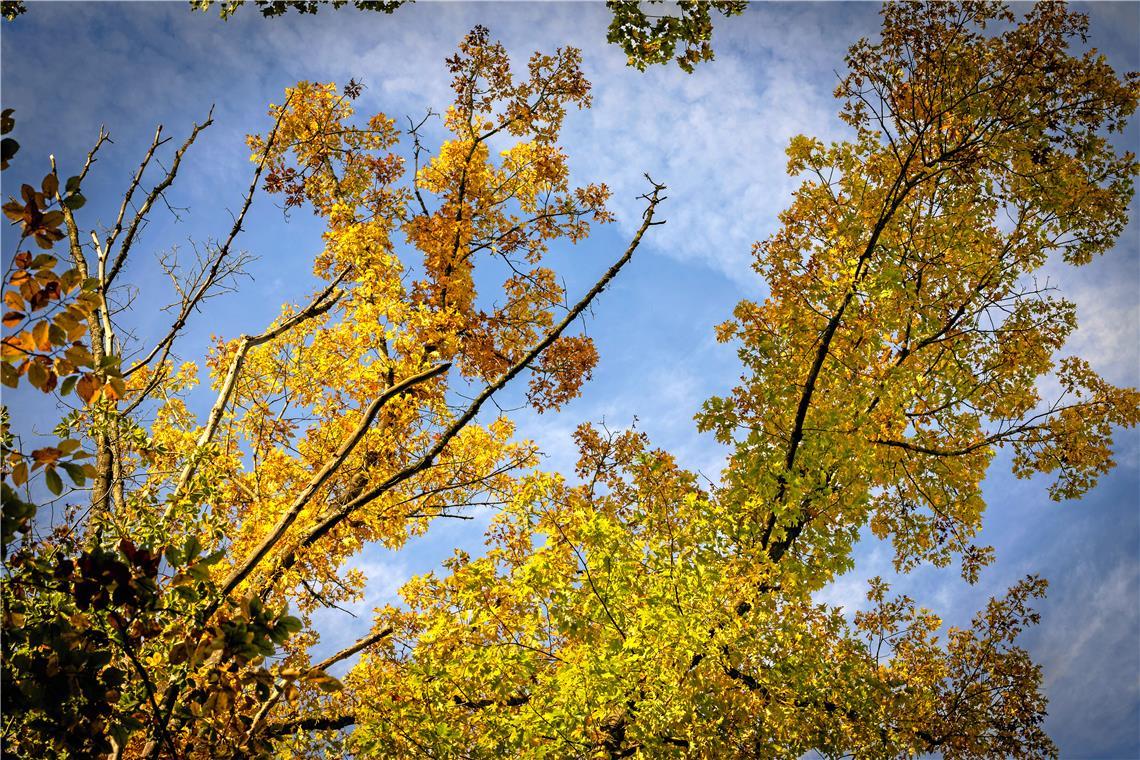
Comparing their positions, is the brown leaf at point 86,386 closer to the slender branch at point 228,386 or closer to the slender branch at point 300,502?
the slender branch at point 228,386

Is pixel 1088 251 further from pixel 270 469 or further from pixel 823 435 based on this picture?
pixel 270 469

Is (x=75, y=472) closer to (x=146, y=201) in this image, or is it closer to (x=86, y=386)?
(x=86, y=386)

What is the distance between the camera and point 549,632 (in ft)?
26.8

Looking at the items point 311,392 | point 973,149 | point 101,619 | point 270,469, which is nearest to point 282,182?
point 311,392

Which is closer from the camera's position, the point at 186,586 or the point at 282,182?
the point at 186,586

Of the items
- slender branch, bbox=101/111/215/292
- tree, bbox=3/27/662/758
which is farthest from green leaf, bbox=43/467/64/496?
slender branch, bbox=101/111/215/292

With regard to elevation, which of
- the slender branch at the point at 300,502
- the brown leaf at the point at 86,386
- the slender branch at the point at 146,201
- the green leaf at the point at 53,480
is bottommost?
the green leaf at the point at 53,480

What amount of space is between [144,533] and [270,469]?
25.7 ft

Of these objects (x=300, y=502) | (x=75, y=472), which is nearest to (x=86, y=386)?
(x=75, y=472)

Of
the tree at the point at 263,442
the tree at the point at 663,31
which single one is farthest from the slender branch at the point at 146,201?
the tree at the point at 663,31

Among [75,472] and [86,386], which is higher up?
[86,386]

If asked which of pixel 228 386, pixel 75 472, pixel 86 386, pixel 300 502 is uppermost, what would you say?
pixel 228 386

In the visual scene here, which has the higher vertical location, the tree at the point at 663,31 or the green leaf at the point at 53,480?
the tree at the point at 663,31

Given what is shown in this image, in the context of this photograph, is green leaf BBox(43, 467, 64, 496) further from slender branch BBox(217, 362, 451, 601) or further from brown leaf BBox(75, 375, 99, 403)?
slender branch BBox(217, 362, 451, 601)
